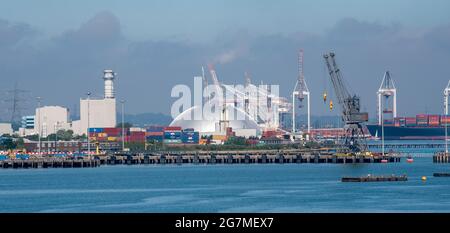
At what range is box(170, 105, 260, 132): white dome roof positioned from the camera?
Result: 6900 inches

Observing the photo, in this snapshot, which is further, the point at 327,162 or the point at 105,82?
the point at 105,82

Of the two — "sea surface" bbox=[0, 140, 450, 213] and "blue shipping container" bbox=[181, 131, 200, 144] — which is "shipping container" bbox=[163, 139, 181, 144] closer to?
"blue shipping container" bbox=[181, 131, 200, 144]

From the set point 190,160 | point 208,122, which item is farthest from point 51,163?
point 208,122

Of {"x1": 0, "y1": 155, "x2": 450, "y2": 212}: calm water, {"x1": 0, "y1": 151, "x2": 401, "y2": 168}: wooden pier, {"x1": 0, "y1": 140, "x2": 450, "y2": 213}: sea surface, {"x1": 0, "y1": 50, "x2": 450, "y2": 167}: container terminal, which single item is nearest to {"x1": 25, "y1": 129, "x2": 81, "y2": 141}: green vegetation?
{"x1": 0, "y1": 50, "x2": 450, "y2": 167}: container terminal

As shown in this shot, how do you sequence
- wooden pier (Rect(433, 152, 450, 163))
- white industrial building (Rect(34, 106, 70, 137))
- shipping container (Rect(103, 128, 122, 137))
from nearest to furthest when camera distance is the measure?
wooden pier (Rect(433, 152, 450, 163)), shipping container (Rect(103, 128, 122, 137)), white industrial building (Rect(34, 106, 70, 137))

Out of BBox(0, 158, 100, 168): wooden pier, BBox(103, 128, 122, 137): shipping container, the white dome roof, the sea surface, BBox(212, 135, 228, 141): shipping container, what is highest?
the white dome roof

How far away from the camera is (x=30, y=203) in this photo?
4234cm

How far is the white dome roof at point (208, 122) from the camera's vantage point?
6900 inches

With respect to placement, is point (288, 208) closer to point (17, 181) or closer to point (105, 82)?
point (17, 181)

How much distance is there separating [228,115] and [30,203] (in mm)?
137491

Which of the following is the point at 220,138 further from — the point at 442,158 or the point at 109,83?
the point at 442,158

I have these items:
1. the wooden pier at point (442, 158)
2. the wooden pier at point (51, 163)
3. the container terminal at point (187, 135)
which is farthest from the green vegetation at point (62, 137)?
the wooden pier at point (442, 158)

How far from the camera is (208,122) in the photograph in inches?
6939

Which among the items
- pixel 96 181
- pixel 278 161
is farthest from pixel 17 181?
pixel 278 161
